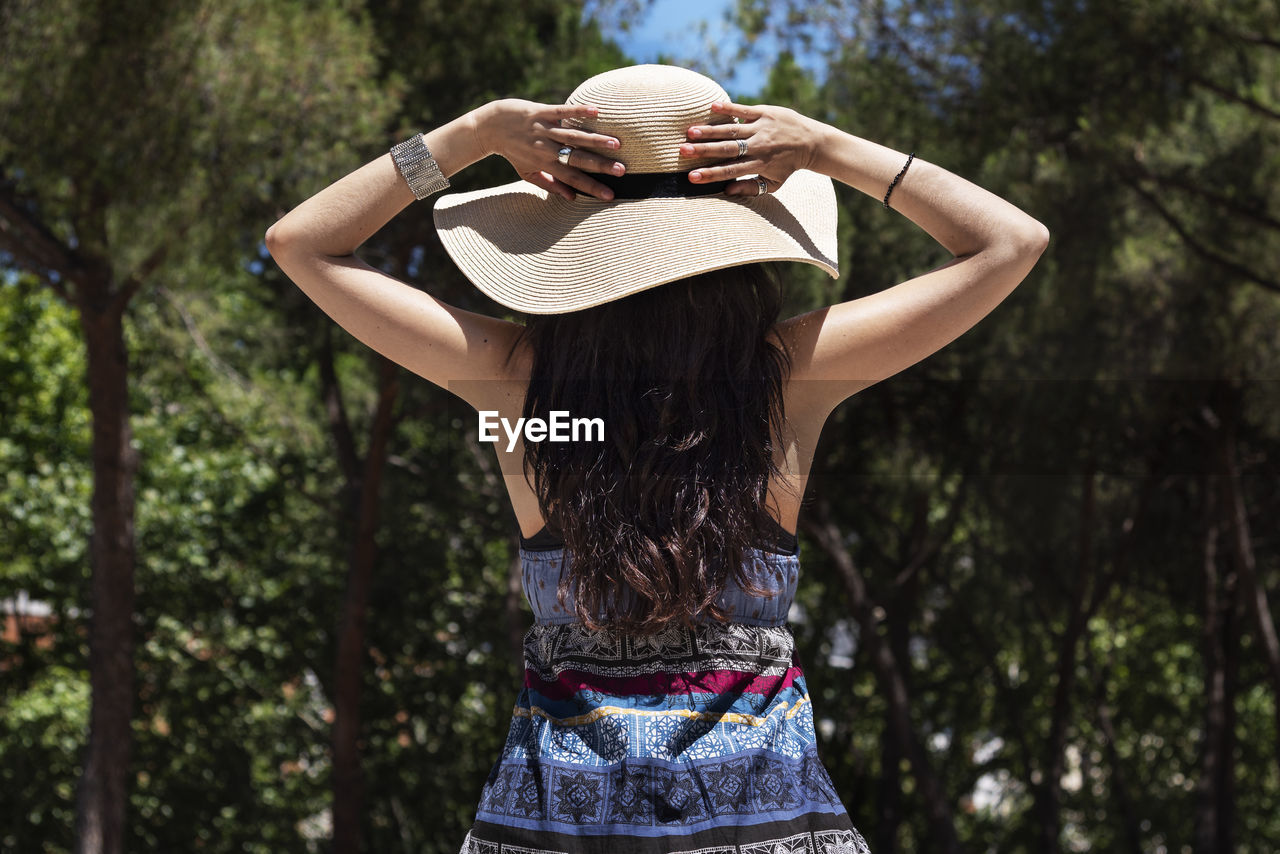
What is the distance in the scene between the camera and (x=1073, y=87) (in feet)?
18.8

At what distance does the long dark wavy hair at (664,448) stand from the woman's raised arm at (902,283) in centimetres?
6

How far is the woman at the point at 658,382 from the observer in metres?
1.24

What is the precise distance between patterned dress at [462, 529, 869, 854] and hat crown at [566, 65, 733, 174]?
0.46 m

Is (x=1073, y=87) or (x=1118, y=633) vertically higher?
(x=1073, y=87)

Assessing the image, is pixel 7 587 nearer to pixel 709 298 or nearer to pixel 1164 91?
pixel 1164 91

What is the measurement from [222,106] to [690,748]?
14.2 feet

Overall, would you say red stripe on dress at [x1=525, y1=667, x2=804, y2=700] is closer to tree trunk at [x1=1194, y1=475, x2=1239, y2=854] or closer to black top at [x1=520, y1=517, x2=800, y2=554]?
black top at [x1=520, y1=517, x2=800, y2=554]

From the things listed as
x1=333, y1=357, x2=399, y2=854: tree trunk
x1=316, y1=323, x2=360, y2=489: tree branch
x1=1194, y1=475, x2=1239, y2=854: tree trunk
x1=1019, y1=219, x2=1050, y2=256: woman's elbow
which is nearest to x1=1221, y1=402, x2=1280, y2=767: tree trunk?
x1=1194, y1=475, x2=1239, y2=854: tree trunk

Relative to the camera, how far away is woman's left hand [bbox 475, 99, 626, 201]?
1.37 metres

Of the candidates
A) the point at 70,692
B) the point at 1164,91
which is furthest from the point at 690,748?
the point at 70,692

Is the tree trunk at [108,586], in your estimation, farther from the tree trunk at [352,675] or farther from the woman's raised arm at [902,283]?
the woman's raised arm at [902,283]

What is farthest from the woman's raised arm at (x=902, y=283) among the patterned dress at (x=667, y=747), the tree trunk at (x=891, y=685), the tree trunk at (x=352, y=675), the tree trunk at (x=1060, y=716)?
the tree trunk at (x=1060, y=716)

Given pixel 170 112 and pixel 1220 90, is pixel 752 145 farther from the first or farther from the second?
pixel 1220 90

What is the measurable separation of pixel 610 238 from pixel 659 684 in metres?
0.50
